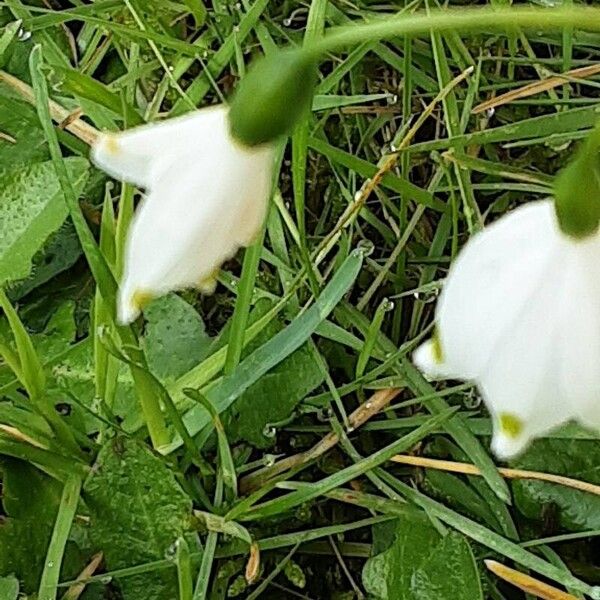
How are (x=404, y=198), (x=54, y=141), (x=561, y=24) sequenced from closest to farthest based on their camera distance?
(x=561, y=24)
(x=54, y=141)
(x=404, y=198)

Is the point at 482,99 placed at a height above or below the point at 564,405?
below

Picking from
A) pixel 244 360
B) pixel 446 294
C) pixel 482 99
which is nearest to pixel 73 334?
pixel 244 360

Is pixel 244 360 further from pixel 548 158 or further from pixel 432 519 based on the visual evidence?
pixel 548 158

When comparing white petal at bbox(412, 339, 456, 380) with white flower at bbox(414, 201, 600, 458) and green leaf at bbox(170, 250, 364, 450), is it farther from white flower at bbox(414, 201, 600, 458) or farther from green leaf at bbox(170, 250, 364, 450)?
green leaf at bbox(170, 250, 364, 450)

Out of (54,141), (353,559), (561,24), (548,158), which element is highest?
(561,24)

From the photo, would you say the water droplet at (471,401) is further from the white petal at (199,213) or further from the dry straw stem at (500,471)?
the white petal at (199,213)

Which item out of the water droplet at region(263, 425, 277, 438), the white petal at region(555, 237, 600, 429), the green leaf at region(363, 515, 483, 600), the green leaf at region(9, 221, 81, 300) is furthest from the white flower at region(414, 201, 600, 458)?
the green leaf at region(9, 221, 81, 300)

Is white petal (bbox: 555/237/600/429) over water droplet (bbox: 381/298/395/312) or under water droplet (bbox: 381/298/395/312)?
over
